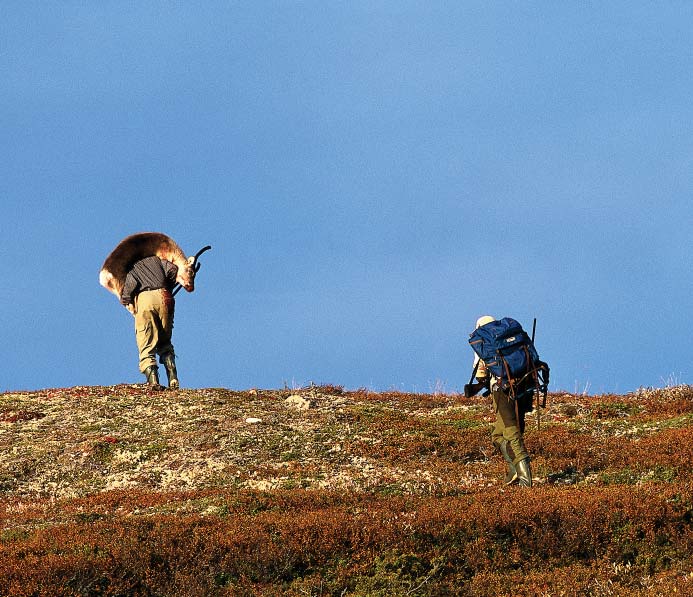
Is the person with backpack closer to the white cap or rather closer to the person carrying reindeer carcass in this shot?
the white cap

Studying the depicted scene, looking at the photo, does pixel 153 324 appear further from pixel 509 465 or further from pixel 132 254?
pixel 509 465

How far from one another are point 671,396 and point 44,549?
18066 millimetres

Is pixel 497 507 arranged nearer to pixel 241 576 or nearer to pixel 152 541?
pixel 241 576

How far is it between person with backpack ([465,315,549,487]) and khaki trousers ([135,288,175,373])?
45.7 feet

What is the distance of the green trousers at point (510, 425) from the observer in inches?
690

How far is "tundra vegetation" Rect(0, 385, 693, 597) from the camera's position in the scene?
12.3 m

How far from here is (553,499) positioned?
1466 centimetres

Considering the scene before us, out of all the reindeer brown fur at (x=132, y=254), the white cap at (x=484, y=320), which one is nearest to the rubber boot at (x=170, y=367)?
the reindeer brown fur at (x=132, y=254)

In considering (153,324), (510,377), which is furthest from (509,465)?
(153,324)

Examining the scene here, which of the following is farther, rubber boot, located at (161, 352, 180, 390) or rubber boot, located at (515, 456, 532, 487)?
rubber boot, located at (161, 352, 180, 390)

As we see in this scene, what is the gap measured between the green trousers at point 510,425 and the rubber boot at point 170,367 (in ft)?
46.5

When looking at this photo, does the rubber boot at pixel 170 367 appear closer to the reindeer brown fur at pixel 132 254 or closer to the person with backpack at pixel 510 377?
the reindeer brown fur at pixel 132 254

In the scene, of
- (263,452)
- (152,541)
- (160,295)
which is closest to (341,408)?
(263,452)

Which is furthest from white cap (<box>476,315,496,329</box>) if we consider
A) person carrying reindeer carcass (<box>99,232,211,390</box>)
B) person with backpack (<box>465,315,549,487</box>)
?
person carrying reindeer carcass (<box>99,232,211,390</box>)
